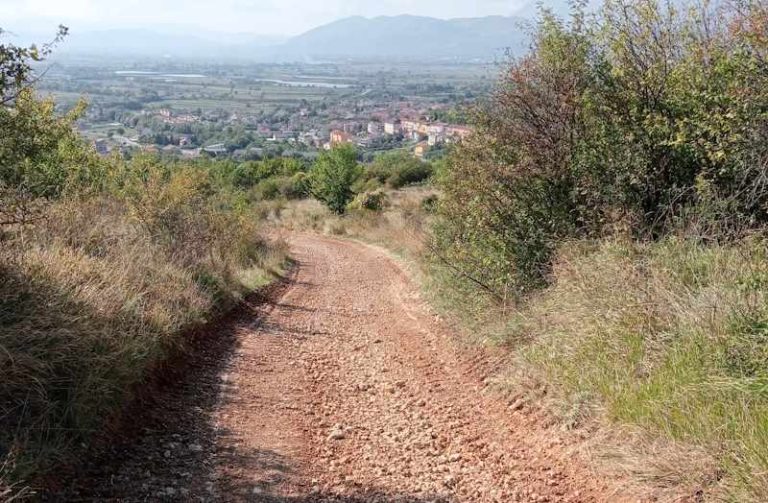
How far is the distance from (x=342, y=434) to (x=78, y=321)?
244 centimetres

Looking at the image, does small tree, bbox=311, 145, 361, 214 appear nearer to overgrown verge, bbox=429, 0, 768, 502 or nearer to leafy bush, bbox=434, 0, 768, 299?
overgrown verge, bbox=429, 0, 768, 502

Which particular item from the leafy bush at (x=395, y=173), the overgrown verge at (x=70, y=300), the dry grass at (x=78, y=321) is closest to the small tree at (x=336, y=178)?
the leafy bush at (x=395, y=173)

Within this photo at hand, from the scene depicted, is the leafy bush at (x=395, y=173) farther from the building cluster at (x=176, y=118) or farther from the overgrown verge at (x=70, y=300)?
the overgrown verge at (x=70, y=300)

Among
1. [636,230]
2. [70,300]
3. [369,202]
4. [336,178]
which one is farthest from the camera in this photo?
[336,178]

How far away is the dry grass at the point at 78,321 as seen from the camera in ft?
14.1

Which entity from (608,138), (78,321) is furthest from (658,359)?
(78,321)

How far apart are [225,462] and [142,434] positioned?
0.82 meters

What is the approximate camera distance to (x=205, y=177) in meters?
15.7

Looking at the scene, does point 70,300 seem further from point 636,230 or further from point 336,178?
point 336,178

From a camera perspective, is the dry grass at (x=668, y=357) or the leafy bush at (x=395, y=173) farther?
the leafy bush at (x=395, y=173)

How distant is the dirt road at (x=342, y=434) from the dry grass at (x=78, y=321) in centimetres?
40

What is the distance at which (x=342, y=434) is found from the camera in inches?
227

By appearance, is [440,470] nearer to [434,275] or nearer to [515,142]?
[515,142]

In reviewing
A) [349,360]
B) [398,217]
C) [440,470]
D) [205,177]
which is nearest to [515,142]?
[349,360]
